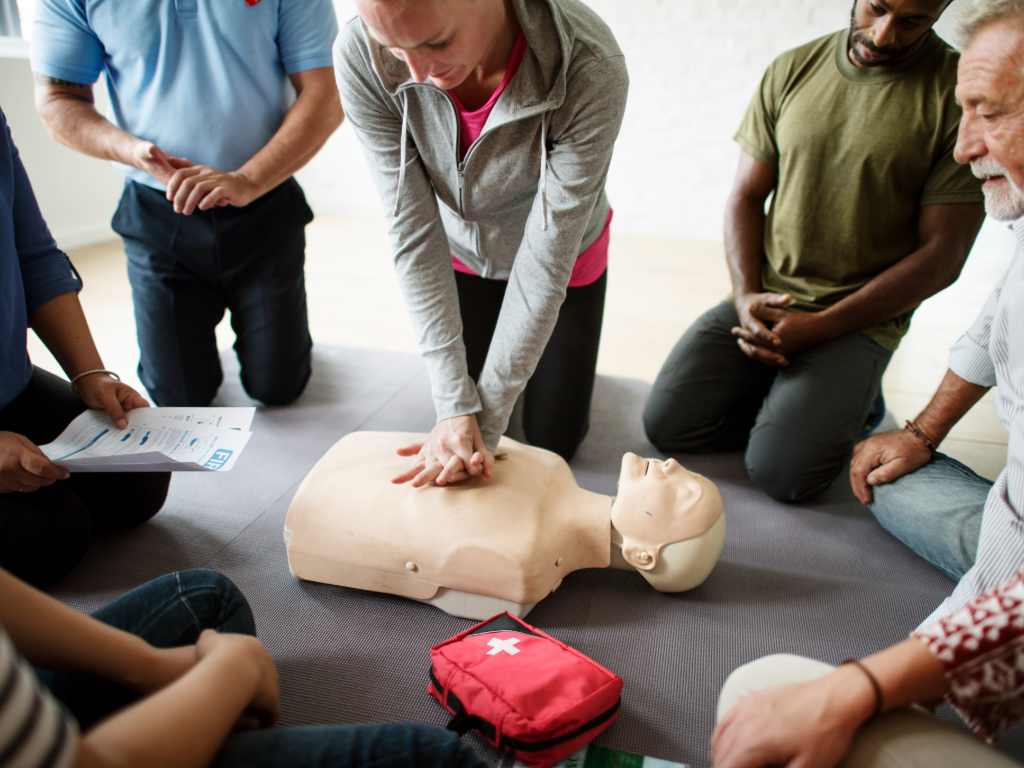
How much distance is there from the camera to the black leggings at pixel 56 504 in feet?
3.99

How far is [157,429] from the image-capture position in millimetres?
1339

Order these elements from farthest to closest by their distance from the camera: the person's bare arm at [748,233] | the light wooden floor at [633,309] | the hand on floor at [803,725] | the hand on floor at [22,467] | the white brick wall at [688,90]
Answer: the white brick wall at [688,90]
the light wooden floor at [633,309]
the person's bare arm at [748,233]
the hand on floor at [22,467]
the hand on floor at [803,725]

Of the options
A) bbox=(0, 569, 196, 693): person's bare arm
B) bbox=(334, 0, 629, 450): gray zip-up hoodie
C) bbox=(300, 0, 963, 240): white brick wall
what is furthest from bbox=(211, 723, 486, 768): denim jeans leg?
bbox=(300, 0, 963, 240): white brick wall

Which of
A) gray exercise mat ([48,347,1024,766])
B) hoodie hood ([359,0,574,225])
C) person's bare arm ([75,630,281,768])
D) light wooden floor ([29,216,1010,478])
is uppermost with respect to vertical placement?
hoodie hood ([359,0,574,225])

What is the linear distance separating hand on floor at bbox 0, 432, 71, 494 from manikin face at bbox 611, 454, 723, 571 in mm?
1029

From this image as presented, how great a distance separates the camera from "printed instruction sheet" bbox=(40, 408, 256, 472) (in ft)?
3.87

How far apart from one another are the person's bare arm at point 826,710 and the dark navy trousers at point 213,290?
170cm

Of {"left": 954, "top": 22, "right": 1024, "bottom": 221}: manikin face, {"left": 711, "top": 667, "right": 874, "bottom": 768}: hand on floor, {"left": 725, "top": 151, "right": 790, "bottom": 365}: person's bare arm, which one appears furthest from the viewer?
{"left": 725, "top": 151, "right": 790, "bottom": 365}: person's bare arm

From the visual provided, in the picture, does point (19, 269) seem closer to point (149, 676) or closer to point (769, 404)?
point (149, 676)

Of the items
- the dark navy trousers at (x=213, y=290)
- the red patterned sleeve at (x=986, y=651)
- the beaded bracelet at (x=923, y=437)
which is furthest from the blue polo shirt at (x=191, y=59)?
the red patterned sleeve at (x=986, y=651)

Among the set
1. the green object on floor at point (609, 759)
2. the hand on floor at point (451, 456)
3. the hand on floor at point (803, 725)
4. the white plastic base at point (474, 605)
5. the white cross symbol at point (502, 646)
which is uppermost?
the hand on floor at point (803, 725)

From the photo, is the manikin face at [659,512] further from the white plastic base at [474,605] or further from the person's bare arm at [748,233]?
the person's bare arm at [748,233]

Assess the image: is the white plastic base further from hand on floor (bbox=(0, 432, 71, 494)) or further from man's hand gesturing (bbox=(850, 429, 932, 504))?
man's hand gesturing (bbox=(850, 429, 932, 504))

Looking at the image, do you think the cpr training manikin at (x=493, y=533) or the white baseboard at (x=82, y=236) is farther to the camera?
the white baseboard at (x=82, y=236)
